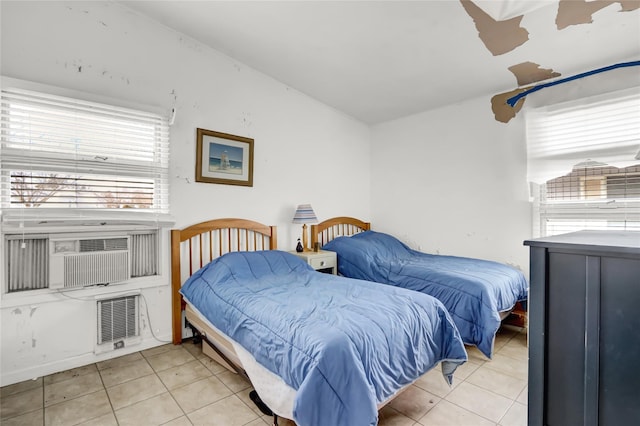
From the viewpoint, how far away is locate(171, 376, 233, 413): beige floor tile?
1.78 m

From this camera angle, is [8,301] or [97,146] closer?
[8,301]

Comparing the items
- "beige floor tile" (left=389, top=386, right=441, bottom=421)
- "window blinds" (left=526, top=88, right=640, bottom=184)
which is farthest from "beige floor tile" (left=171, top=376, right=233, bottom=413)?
"window blinds" (left=526, top=88, right=640, bottom=184)

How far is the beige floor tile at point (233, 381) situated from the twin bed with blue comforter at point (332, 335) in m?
0.38

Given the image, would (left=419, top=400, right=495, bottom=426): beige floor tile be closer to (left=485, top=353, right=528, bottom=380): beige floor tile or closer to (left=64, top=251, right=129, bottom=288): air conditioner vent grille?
(left=485, top=353, right=528, bottom=380): beige floor tile

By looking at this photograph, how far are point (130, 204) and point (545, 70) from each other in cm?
384

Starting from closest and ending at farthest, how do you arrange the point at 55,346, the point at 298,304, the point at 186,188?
1. the point at 298,304
2. the point at 55,346
3. the point at 186,188

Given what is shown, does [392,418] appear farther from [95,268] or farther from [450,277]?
[95,268]

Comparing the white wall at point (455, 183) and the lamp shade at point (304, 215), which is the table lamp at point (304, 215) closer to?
the lamp shade at point (304, 215)

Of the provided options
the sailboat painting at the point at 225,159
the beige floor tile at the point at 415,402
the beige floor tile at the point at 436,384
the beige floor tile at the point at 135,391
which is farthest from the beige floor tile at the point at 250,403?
the sailboat painting at the point at 225,159

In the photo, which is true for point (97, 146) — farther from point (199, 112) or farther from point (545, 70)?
point (545, 70)

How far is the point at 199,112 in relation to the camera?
2.78 metres

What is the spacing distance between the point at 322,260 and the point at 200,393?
1676 millimetres

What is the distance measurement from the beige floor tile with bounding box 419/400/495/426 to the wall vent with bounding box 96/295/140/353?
85.9 inches

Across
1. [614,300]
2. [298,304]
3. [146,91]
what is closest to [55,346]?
[298,304]
